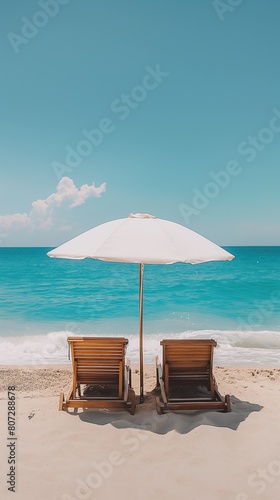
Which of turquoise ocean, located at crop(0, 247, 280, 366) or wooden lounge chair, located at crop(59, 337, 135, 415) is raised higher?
wooden lounge chair, located at crop(59, 337, 135, 415)

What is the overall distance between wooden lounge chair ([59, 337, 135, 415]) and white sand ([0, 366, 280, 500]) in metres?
0.14

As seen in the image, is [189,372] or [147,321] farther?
[147,321]

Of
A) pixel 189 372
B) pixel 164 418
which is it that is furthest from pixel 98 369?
pixel 189 372

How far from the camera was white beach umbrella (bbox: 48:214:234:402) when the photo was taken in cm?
387

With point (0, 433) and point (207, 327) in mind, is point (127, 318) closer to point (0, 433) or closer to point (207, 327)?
point (207, 327)

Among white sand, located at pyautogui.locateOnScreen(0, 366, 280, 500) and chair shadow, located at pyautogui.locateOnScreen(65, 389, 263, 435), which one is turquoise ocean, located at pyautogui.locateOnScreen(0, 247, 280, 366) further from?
white sand, located at pyautogui.locateOnScreen(0, 366, 280, 500)

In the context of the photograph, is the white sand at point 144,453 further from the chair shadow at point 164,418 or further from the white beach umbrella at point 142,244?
the white beach umbrella at point 142,244

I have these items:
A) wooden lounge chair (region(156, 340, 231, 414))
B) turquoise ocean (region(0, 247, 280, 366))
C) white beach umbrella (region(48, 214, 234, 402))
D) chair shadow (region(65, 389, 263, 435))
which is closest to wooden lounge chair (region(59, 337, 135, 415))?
chair shadow (region(65, 389, 263, 435))

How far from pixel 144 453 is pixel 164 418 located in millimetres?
752

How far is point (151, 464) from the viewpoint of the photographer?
3385 mm

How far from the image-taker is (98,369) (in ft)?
15.3

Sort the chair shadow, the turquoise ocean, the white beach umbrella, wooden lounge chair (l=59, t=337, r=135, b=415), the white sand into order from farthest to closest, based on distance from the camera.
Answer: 1. the turquoise ocean
2. wooden lounge chair (l=59, t=337, r=135, b=415)
3. the chair shadow
4. the white beach umbrella
5. the white sand

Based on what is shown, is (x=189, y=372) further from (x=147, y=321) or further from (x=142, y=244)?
(x=147, y=321)

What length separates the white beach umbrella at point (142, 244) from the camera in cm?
387
